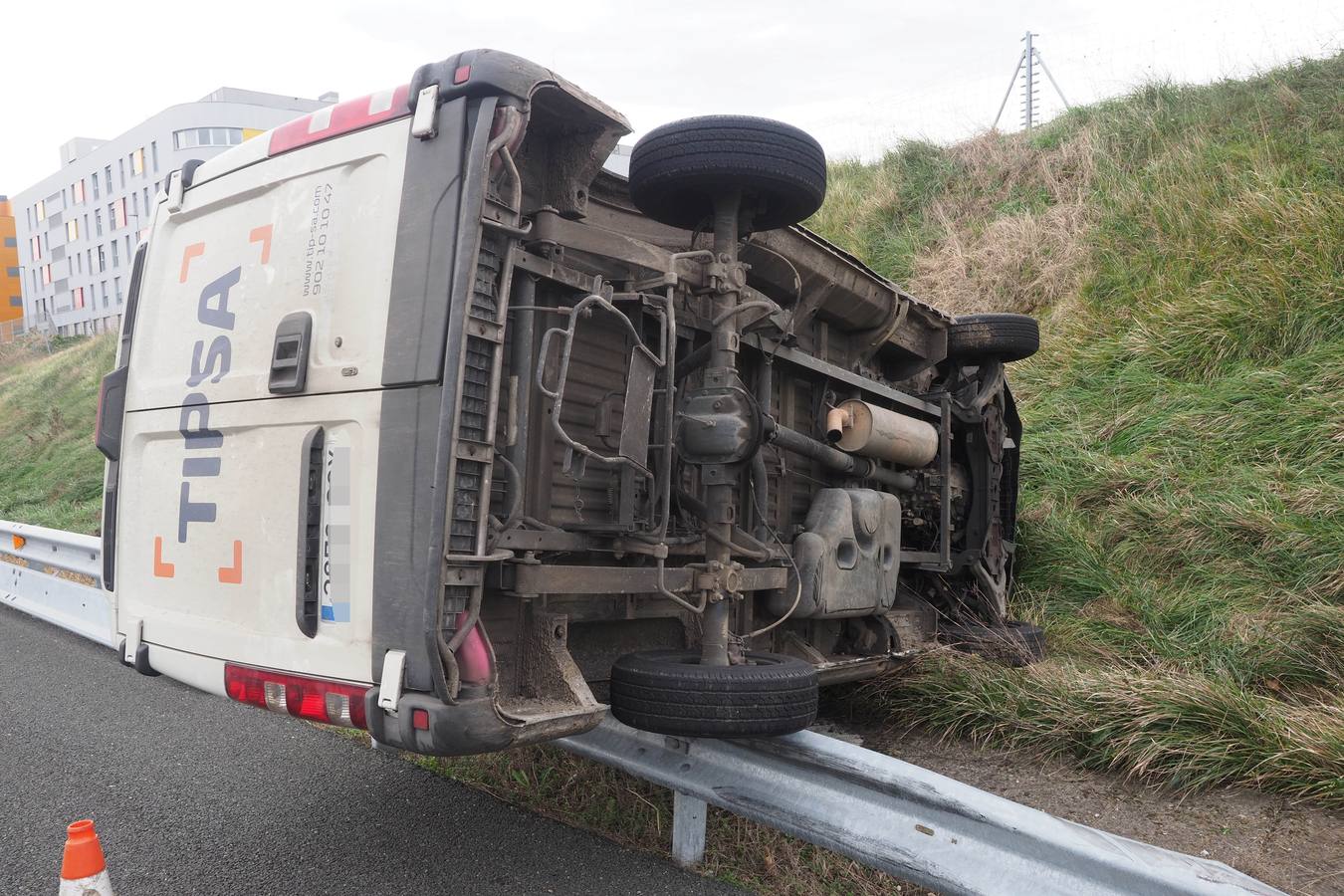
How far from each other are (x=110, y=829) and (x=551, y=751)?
165cm

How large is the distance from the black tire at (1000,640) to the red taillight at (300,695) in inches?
135

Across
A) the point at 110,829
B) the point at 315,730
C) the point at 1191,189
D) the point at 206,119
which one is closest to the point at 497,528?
the point at 110,829

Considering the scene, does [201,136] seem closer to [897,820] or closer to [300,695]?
[300,695]

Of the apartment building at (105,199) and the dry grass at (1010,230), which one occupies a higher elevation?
the apartment building at (105,199)

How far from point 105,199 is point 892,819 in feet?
171

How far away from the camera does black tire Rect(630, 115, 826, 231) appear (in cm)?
319

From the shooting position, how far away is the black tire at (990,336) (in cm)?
589

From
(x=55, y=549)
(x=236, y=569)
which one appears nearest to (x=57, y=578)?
(x=55, y=549)

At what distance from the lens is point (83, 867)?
7.45 ft

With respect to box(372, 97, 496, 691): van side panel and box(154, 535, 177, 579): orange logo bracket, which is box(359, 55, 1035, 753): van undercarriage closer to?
box(372, 97, 496, 691): van side panel

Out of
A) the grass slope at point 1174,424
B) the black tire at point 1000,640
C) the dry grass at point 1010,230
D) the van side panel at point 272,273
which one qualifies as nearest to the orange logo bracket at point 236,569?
the van side panel at point 272,273

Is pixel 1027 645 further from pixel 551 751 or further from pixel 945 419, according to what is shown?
pixel 551 751

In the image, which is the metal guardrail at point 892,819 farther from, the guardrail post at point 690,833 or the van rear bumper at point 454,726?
the van rear bumper at point 454,726

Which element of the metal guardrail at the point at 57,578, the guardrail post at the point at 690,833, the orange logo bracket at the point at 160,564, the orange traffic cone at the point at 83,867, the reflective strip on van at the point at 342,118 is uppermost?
the reflective strip on van at the point at 342,118
